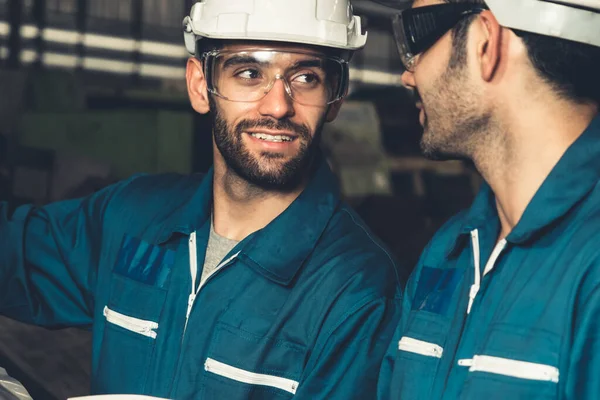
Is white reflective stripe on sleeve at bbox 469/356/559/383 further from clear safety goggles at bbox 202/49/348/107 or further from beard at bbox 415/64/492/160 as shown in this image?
clear safety goggles at bbox 202/49/348/107

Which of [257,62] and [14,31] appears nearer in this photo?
[257,62]

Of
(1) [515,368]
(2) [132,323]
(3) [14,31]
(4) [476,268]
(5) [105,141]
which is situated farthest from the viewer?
(3) [14,31]

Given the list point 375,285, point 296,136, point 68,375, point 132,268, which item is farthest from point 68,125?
point 375,285

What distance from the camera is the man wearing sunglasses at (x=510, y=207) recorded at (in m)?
1.34

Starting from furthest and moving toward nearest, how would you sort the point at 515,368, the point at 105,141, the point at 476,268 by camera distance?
the point at 105,141, the point at 476,268, the point at 515,368

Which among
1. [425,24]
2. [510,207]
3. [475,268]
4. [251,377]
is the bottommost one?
[251,377]

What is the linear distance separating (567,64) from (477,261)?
451 mm

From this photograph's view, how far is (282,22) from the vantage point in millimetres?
2055

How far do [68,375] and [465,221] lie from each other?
153 centimetres

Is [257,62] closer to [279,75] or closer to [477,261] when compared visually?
[279,75]

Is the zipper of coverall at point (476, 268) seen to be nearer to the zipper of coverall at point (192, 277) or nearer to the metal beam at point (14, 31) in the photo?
the zipper of coverall at point (192, 277)

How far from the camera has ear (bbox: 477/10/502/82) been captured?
156cm

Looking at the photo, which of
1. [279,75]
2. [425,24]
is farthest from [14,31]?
[425,24]

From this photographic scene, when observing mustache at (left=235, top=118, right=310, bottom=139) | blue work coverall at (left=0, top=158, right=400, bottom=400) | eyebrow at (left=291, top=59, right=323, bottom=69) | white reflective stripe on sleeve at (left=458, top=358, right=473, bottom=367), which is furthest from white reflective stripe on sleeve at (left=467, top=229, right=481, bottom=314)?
eyebrow at (left=291, top=59, right=323, bottom=69)
